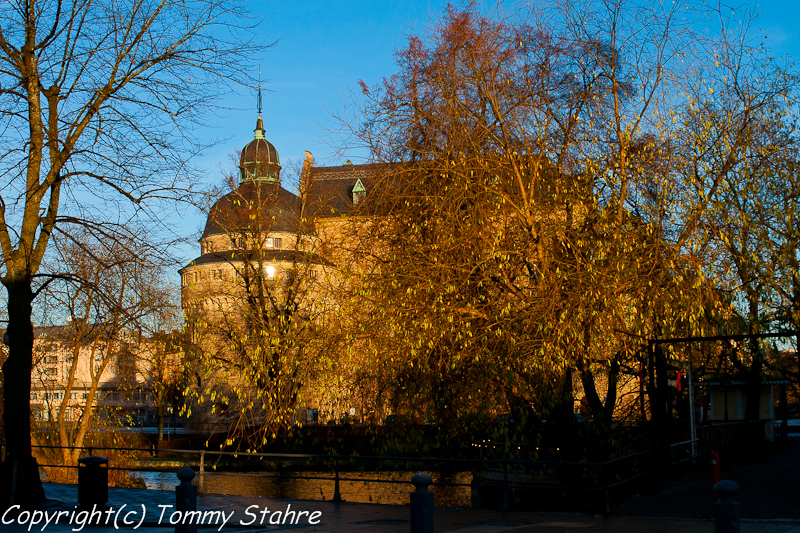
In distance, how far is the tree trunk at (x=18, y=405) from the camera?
11.9m

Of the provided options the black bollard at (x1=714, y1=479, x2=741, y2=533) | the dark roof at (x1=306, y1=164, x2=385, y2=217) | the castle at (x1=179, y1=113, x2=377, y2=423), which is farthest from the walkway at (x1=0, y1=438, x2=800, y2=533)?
the dark roof at (x1=306, y1=164, x2=385, y2=217)

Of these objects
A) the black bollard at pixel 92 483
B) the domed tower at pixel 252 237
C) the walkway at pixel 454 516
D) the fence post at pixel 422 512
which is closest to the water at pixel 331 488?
the walkway at pixel 454 516

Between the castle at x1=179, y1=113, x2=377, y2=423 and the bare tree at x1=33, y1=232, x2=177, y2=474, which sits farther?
the castle at x1=179, y1=113, x2=377, y2=423

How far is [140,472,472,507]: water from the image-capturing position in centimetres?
2090

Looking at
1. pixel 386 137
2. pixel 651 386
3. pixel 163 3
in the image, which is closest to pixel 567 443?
pixel 651 386

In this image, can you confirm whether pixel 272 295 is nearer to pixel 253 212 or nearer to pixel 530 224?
pixel 253 212

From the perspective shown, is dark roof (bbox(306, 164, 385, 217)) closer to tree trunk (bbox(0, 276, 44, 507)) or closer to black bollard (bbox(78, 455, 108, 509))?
tree trunk (bbox(0, 276, 44, 507))

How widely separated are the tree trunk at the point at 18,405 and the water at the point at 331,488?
7.35 meters

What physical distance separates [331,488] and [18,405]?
51.4 feet

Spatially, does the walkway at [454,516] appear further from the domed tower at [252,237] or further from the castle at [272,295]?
the domed tower at [252,237]

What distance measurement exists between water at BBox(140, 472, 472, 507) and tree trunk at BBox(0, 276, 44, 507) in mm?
7348

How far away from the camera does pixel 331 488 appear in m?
26.3

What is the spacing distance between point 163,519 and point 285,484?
17.3 meters

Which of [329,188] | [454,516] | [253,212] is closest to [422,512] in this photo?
[454,516]
